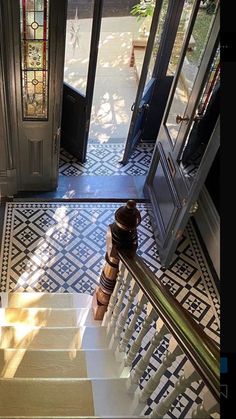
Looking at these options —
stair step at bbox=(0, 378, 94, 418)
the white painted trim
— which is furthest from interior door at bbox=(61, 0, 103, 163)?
stair step at bbox=(0, 378, 94, 418)

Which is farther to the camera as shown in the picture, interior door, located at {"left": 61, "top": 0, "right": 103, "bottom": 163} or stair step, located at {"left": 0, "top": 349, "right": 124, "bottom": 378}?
interior door, located at {"left": 61, "top": 0, "right": 103, "bottom": 163}

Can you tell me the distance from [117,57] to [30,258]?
3.74m

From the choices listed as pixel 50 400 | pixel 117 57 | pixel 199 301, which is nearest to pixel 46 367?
pixel 50 400

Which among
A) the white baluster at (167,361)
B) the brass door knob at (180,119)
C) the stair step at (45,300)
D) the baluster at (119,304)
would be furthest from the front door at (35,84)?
the white baluster at (167,361)

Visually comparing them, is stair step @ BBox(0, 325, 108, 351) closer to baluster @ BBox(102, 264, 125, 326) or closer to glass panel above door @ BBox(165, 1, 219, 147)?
baluster @ BBox(102, 264, 125, 326)

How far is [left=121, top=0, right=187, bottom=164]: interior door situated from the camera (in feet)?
12.6

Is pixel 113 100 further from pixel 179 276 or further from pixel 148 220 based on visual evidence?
pixel 179 276

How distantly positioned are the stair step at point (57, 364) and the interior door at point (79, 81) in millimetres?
2479

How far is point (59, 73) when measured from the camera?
348 cm

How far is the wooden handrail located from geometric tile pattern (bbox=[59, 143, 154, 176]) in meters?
2.89

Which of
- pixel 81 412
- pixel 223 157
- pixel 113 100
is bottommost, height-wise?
pixel 113 100

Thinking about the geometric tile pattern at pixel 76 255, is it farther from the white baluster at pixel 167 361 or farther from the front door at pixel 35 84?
the white baluster at pixel 167 361

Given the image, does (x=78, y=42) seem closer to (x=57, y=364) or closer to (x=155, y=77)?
(x=155, y=77)

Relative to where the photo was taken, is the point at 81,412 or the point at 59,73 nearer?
the point at 81,412
